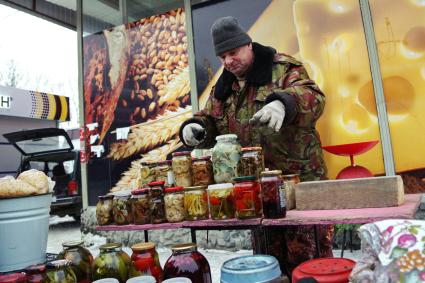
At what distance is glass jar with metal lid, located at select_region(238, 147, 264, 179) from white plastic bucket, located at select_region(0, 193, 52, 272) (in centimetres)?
102

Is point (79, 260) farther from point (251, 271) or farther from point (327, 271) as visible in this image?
point (327, 271)

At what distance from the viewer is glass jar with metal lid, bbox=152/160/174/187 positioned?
2.13 m

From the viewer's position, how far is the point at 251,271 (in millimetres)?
1313

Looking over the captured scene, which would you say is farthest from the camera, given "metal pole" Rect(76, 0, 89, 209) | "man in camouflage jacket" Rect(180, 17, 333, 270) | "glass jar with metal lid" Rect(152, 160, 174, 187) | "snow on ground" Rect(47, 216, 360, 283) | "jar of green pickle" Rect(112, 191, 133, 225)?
"metal pole" Rect(76, 0, 89, 209)

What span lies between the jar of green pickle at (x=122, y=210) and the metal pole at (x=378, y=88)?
285 cm

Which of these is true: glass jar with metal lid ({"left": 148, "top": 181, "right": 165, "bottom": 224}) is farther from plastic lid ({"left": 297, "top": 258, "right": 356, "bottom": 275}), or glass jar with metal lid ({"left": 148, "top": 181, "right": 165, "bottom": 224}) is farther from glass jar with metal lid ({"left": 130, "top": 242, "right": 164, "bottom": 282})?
plastic lid ({"left": 297, "top": 258, "right": 356, "bottom": 275})

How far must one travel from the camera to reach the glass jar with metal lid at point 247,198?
5.30 ft

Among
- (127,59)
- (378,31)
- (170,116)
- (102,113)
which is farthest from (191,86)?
(378,31)

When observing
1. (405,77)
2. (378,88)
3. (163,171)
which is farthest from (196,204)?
(405,77)

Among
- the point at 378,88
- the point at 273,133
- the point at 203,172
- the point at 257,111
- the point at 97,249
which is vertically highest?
the point at 378,88

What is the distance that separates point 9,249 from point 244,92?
164 cm

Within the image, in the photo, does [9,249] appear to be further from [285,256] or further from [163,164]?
[285,256]

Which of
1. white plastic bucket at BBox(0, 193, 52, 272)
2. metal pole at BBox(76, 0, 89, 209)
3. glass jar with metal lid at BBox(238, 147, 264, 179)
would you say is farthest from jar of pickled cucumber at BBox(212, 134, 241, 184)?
metal pole at BBox(76, 0, 89, 209)

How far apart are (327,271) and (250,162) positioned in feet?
2.24
